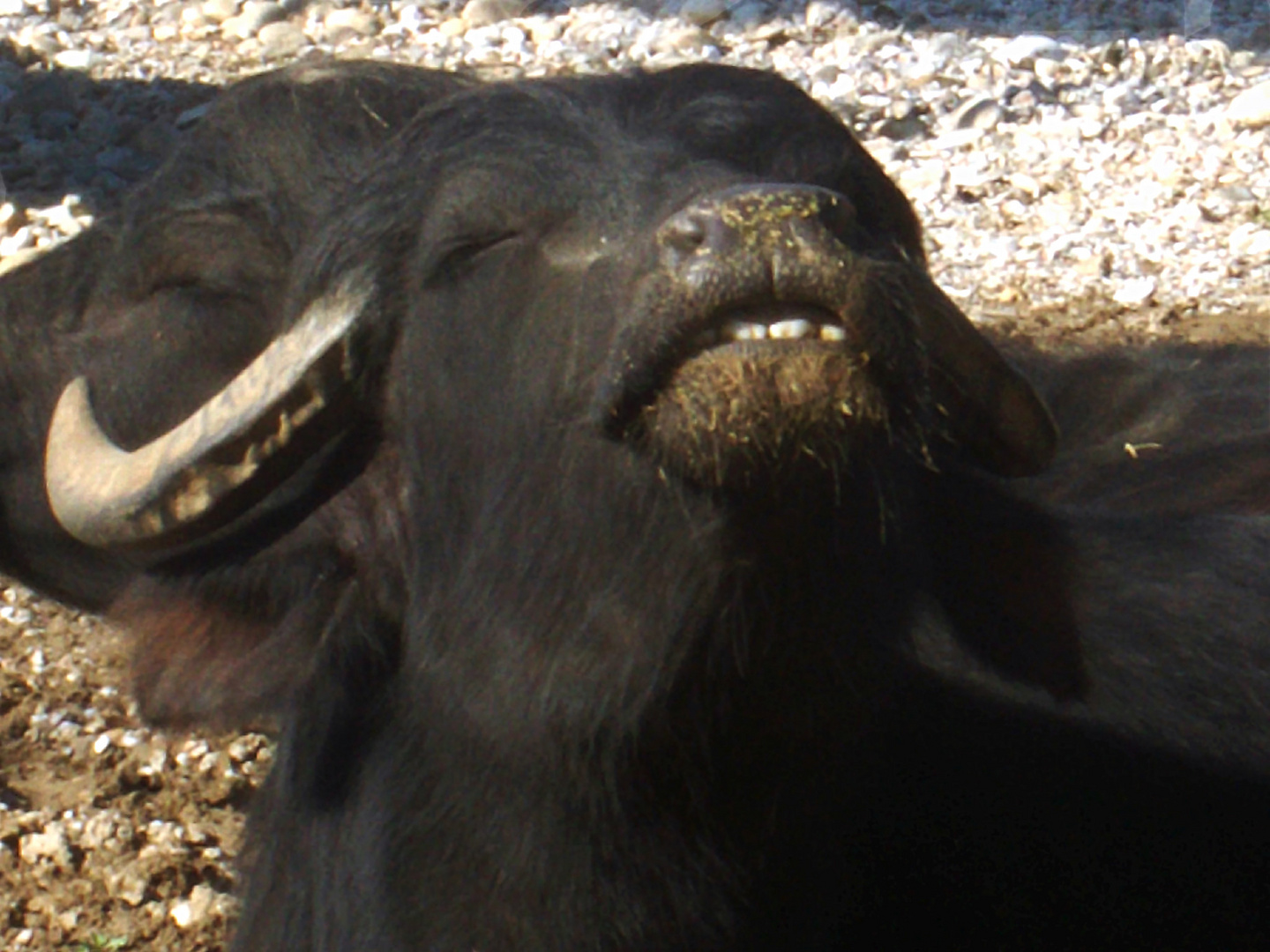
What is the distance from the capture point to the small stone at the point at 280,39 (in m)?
8.55

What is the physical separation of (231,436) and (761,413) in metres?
0.85

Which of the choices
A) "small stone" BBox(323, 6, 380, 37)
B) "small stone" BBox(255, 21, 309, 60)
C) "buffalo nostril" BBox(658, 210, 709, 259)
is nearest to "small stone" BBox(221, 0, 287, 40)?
"small stone" BBox(255, 21, 309, 60)

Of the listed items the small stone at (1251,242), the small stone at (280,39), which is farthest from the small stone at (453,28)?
the small stone at (1251,242)

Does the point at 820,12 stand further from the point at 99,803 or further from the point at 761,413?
the point at 761,413

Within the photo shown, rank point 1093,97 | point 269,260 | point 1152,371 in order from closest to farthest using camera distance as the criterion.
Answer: point 269,260
point 1152,371
point 1093,97

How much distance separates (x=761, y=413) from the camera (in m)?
2.26

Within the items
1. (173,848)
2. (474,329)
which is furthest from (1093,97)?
(474,329)

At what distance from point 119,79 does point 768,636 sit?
639 cm

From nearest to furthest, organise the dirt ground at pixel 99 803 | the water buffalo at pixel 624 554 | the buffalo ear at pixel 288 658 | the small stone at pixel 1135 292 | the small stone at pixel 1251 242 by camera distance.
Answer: the water buffalo at pixel 624 554
the buffalo ear at pixel 288 658
the dirt ground at pixel 99 803
the small stone at pixel 1135 292
the small stone at pixel 1251 242

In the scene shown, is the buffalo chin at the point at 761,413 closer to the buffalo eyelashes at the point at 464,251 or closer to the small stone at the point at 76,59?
the buffalo eyelashes at the point at 464,251

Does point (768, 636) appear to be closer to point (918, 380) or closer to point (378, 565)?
point (918, 380)

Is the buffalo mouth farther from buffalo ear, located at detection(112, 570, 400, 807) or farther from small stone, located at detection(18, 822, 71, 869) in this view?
small stone, located at detection(18, 822, 71, 869)

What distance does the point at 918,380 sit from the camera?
96.5 inches

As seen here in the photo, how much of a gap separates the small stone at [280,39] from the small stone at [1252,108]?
4060mm
